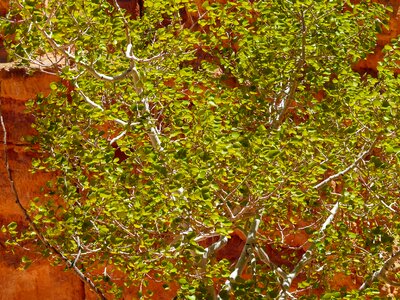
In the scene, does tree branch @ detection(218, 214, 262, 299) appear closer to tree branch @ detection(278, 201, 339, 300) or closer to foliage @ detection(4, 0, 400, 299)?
foliage @ detection(4, 0, 400, 299)

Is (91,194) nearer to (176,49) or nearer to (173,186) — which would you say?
(173,186)

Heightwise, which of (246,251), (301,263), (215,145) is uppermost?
(215,145)

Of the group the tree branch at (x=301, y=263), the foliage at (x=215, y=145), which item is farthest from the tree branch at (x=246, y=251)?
the tree branch at (x=301, y=263)

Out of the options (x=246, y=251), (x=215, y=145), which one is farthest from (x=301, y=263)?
(x=215, y=145)

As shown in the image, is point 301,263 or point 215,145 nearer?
point 215,145

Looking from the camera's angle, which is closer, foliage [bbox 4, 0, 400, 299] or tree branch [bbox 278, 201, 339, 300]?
foliage [bbox 4, 0, 400, 299]

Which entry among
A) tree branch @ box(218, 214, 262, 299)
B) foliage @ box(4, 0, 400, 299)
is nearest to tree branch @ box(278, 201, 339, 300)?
foliage @ box(4, 0, 400, 299)

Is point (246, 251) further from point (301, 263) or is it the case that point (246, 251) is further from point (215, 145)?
point (215, 145)

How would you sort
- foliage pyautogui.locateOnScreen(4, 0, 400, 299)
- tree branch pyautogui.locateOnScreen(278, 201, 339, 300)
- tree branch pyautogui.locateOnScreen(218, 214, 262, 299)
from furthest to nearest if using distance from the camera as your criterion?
tree branch pyautogui.locateOnScreen(218, 214, 262, 299) → tree branch pyautogui.locateOnScreen(278, 201, 339, 300) → foliage pyautogui.locateOnScreen(4, 0, 400, 299)
